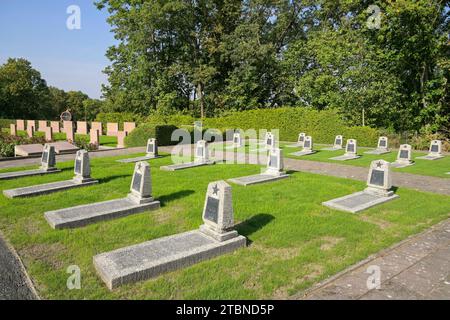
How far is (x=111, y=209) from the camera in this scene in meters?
6.80

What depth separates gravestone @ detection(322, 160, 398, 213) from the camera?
753 centimetres

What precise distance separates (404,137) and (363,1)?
12480mm

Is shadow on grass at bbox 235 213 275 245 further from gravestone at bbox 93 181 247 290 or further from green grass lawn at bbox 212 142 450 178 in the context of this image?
green grass lawn at bbox 212 142 450 178

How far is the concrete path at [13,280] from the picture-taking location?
12.5 feet

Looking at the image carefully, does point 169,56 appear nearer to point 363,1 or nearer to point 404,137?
point 363,1

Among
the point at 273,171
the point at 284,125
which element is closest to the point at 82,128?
the point at 284,125

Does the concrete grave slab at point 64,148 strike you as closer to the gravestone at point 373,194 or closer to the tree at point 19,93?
the gravestone at point 373,194

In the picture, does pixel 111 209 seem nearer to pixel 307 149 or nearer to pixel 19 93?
pixel 307 149

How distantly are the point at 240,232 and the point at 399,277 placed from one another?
2661 millimetres

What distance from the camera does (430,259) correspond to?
4.77 metres

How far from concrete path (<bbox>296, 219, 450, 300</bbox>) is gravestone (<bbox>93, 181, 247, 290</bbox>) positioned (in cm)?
164

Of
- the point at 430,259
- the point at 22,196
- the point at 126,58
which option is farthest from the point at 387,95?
the point at 126,58

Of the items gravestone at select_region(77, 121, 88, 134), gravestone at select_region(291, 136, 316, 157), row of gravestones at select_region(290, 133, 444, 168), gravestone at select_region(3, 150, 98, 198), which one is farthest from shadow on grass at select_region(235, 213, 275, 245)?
gravestone at select_region(77, 121, 88, 134)
